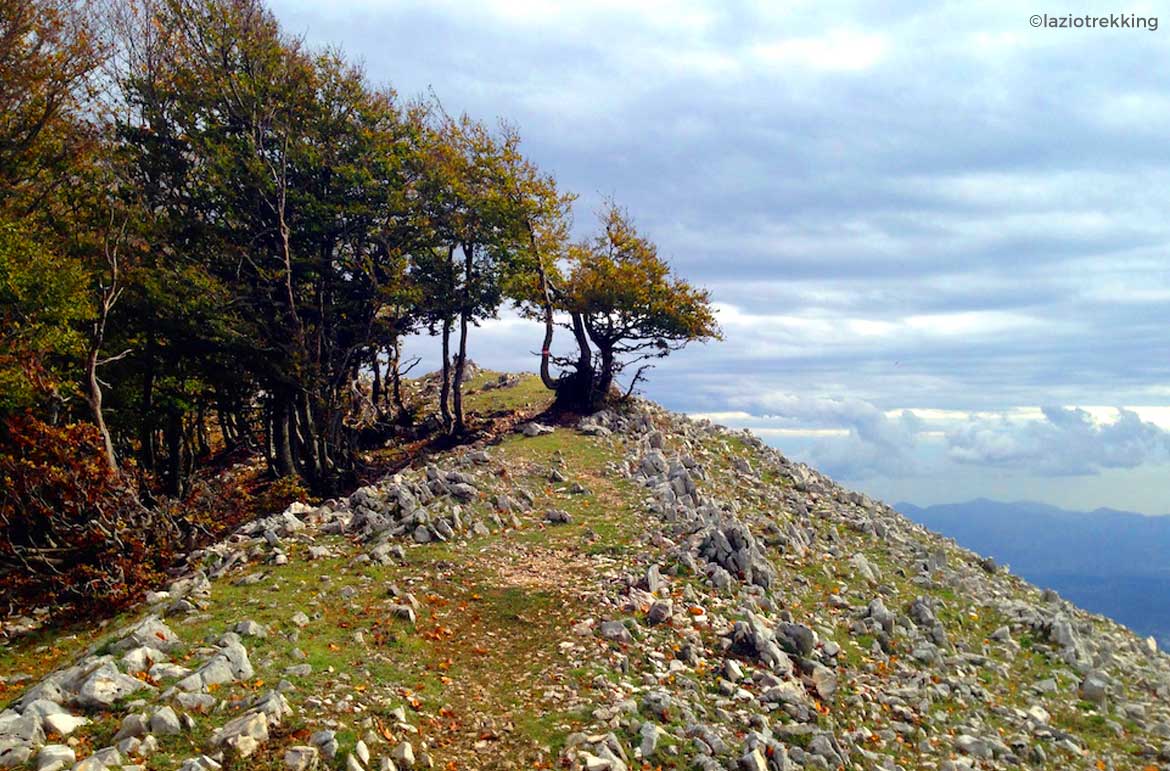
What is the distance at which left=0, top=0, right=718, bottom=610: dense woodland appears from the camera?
2009 cm

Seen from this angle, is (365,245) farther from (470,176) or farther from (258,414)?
(258,414)

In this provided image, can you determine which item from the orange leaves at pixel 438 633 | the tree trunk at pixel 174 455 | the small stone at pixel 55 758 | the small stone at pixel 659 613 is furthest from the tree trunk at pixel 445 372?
the small stone at pixel 55 758

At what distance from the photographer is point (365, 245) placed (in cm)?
3447

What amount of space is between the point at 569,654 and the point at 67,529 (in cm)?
1413

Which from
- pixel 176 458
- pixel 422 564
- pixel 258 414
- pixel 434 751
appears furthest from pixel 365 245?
pixel 434 751

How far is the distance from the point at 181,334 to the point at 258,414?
1588 cm

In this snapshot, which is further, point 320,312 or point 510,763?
point 320,312

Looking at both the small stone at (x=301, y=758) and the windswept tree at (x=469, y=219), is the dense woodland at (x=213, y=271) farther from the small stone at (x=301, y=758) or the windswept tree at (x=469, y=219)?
the small stone at (x=301, y=758)

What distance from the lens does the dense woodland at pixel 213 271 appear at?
20.1 m

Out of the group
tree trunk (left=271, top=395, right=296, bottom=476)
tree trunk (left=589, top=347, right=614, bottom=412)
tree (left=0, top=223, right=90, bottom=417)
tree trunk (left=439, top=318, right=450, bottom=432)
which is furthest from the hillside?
tree trunk (left=589, top=347, right=614, bottom=412)

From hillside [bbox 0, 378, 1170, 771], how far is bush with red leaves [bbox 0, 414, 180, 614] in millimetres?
1182

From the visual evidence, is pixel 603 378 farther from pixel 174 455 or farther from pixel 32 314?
pixel 32 314

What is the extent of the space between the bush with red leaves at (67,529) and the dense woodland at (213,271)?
0.25 ft

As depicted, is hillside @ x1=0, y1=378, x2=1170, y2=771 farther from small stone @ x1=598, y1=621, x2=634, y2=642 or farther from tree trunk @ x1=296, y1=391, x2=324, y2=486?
tree trunk @ x1=296, y1=391, x2=324, y2=486
